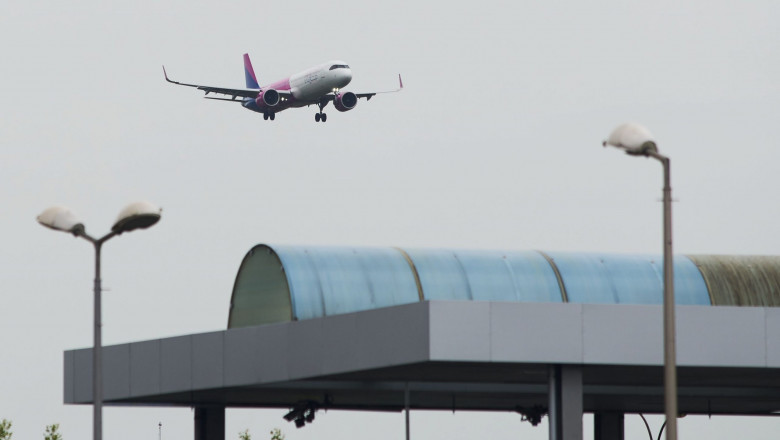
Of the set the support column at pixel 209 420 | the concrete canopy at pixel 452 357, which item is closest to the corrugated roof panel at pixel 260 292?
the concrete canopy at pixel 452 357

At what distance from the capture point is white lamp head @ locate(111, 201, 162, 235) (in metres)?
25.4

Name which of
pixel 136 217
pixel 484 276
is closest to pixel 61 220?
pixel 136 217

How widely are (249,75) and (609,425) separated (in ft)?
217

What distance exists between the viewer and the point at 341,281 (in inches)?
1446

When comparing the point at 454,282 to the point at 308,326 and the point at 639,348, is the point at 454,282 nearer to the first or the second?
the point at 308,326

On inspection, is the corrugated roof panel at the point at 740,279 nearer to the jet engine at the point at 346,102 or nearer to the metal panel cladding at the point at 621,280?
the metal panel cladding at the point at 621,280

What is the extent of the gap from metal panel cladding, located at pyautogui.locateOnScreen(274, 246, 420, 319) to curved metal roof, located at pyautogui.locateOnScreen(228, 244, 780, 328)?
0.07 feet

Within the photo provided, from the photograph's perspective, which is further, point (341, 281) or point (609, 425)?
point (609, 425)

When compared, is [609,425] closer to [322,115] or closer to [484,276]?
[484,276]

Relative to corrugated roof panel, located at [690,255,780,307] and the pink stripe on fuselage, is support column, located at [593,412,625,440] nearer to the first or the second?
corrugated roof panel, located at [690,255,780,307]

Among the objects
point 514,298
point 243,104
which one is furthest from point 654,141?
point 243,104

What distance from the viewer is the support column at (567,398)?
100 ft

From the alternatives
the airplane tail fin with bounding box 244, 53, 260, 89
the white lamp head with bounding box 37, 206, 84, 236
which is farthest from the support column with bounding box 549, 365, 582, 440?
the airplane tail fin with bounding box 244, 53, 260, 89

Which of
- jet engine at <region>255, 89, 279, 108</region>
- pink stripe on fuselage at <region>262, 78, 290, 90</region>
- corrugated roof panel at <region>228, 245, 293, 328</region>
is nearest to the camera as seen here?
corrugated roof panel at <region>228, 245, 293, 328</region>
